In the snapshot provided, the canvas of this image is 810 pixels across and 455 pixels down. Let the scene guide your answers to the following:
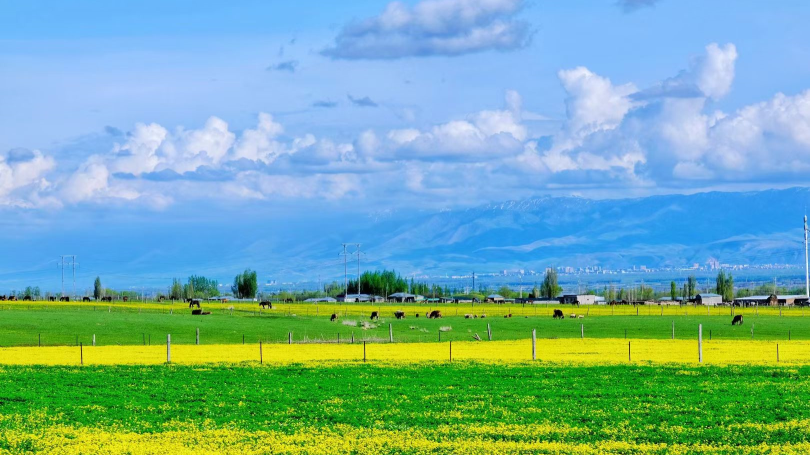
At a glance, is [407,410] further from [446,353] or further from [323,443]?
[446,353]

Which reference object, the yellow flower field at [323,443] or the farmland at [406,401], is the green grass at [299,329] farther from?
the yellow flower field at [323,443]

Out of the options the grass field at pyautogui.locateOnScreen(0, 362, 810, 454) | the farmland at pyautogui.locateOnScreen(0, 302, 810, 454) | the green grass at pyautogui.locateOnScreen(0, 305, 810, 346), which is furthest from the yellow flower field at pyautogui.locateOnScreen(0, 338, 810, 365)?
the green grass at pyautogui.locateOnScreen(0, 305, 810, 346)

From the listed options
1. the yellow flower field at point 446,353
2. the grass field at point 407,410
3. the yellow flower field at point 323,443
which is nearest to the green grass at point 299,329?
the yellow flower field at point 446,353

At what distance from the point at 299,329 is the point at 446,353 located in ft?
132

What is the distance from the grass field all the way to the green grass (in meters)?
41.6

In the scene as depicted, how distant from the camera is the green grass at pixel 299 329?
9212 cm

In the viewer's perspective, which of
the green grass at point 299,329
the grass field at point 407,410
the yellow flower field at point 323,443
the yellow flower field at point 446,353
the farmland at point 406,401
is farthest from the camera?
the green grass at point 299,329

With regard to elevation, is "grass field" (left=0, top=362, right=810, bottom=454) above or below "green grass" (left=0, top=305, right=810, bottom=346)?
above

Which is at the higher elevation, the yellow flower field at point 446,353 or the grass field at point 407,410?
the grass field at point 407,410

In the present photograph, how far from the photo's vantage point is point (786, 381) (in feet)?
150

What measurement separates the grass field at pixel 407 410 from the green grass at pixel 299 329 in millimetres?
41603

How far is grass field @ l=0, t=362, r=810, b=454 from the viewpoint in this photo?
30.3 meters

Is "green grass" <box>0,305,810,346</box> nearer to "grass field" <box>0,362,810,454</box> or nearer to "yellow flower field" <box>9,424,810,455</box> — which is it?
"grass field" <box>0,362,810,454</box>

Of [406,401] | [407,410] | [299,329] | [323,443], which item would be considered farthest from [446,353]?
[299,329]
